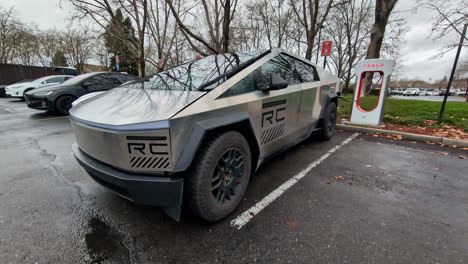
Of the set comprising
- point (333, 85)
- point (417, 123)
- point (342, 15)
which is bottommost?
point (417, 123)

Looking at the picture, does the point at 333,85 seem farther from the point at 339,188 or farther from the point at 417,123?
the point at 417,123

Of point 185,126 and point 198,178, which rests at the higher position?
point 185,126

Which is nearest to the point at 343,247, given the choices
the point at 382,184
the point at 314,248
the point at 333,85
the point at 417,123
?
the point at 314,248

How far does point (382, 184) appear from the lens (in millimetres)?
2768

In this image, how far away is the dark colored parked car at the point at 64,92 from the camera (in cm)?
683

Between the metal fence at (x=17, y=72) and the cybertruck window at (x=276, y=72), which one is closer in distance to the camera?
the cybertruck window at (x=276, y=72)

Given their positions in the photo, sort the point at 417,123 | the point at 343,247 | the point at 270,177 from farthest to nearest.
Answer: the point at 417,123, the point at 270,177, the point at 343,247

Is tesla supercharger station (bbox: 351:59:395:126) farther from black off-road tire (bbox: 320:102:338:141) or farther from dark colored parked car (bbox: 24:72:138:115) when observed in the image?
dark colored parked car (bbox: 24:72:138:115)

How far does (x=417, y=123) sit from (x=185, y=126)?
6717 mm

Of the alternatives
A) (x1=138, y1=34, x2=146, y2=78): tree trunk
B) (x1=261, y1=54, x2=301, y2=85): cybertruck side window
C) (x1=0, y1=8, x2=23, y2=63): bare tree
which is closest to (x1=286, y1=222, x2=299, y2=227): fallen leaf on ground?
(x1=261, y1=54, x2=301, y2=85): cybertruck side window

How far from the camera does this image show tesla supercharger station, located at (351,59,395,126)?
537cm

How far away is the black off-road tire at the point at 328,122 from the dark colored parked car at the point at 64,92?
729cm

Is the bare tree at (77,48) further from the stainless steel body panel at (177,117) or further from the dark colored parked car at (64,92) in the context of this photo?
the stainless steel body panel at (177,117)

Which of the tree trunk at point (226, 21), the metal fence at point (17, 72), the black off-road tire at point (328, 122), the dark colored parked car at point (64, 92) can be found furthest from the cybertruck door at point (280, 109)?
the metal fence at point (17, 72)
